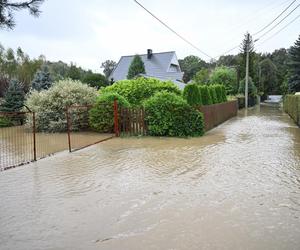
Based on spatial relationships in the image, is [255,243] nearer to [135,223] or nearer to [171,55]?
[135,223]

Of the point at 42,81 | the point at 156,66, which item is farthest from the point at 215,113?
the point at 156,66

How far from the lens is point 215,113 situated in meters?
18.1

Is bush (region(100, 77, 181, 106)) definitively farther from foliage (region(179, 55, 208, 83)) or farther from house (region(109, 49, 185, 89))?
foliage (region(179, 55, 208, 83))

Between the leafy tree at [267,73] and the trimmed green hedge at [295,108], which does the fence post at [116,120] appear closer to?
the trimmed green hedge at [295,108]

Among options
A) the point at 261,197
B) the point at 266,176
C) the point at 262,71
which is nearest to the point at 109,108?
the point at 266,176

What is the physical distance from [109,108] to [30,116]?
12.1ft

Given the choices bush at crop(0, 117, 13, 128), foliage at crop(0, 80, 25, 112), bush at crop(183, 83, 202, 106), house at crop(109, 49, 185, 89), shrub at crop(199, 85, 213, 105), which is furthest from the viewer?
house at crop(109, 49, 185, 89)

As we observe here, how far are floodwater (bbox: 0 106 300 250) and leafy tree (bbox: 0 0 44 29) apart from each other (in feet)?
8.62

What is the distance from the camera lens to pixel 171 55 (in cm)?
4497

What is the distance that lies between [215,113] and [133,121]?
6.03 meters

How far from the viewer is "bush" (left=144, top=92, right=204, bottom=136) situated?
13.1 m

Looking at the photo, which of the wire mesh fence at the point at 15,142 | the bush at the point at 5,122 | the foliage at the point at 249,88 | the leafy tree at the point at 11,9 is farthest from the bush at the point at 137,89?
the foliage at the point at 249,88

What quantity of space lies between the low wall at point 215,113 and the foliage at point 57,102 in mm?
4876

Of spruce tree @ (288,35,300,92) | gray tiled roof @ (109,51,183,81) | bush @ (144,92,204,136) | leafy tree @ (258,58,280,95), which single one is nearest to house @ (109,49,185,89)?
gray tiled roof @ (109,51,183,81)
